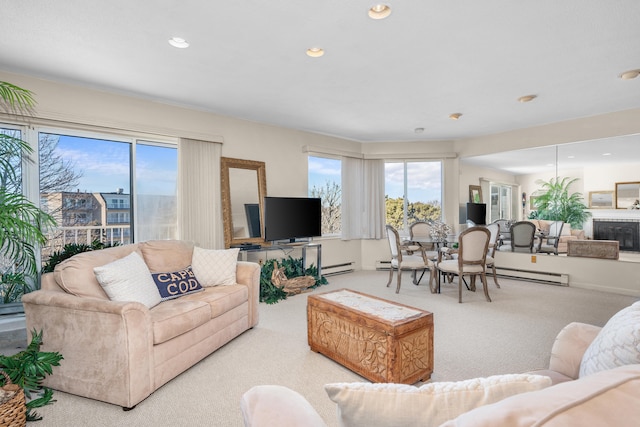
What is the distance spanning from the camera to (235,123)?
4.70 m

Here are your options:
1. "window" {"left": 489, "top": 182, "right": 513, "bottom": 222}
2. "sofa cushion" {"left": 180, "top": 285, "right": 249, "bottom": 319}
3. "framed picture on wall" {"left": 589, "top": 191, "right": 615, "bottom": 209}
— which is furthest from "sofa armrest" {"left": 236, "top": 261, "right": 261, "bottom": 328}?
"framed picture on wall" {"left": 589, "top": 191, "right": 615, "bottom": 209}

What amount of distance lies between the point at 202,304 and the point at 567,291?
5.15m

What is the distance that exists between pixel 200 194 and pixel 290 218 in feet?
4.44

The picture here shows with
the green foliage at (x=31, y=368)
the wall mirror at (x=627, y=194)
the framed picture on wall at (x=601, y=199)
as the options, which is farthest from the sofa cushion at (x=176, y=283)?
the wall mirror at (x=627, y=194)

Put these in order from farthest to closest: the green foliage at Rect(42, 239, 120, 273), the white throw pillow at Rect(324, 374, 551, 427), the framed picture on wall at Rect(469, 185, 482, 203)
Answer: the framed picture on wall at Rect(469, 185, 482, 203) < the green foliage at Rect(42, 239, 120, 273) < the white throw pillow at Rect(324, 374, 551, 427)

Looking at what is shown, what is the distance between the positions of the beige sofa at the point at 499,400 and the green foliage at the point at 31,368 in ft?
6.10

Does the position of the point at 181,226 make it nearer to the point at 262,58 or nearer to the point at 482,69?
the point at 262,58

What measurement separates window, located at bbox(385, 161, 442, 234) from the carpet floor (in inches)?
85.3

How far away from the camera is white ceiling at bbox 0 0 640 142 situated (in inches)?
86.0

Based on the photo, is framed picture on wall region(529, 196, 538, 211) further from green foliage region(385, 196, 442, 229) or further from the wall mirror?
green foliage region(385, 196, 442, 229)

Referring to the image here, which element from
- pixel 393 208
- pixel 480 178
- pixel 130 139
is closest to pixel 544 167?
pixel 480 178

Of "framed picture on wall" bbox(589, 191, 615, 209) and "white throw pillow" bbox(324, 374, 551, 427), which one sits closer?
"white throw pillow" bbox(324, 374, 551, 427)

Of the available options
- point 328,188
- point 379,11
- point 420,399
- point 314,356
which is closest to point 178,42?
point 379,11

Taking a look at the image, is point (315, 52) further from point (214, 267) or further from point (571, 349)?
point (571, 349)
